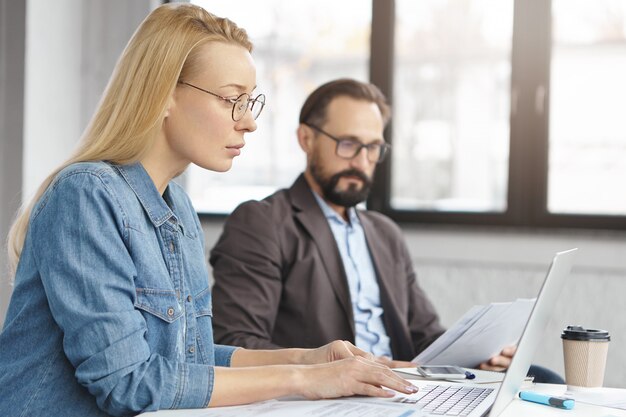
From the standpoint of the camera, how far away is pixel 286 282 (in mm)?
2436

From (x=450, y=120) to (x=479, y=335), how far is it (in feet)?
6.17

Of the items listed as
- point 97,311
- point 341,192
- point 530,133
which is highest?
point 530,133

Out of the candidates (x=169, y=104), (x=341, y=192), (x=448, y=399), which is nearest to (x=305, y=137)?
(x=341, y=192)

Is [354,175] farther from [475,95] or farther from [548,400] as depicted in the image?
[548,400]

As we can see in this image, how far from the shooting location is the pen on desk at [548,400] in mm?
1437

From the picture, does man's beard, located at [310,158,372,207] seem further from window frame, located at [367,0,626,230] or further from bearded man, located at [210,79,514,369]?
window frame, located at [367,0,626,230]

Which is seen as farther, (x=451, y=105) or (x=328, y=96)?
(x=451, y=105)

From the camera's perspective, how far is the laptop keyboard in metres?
1.31

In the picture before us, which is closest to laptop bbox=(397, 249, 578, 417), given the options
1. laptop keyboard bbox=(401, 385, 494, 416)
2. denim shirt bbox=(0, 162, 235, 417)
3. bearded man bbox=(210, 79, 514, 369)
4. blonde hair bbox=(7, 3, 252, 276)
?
laptop keyboard bbox=(401, 385, 494, 416)

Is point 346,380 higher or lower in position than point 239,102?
lower

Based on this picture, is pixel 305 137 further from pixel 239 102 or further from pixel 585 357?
pixel 585 357

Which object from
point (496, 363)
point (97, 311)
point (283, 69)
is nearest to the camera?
point (97, 311)

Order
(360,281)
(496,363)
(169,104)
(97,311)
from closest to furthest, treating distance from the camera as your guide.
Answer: (97,311) → (169,104) → (496,363) → (360,281)

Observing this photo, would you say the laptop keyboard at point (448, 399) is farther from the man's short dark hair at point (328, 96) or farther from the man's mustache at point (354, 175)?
the man's short dark hair at point (328, 96)
